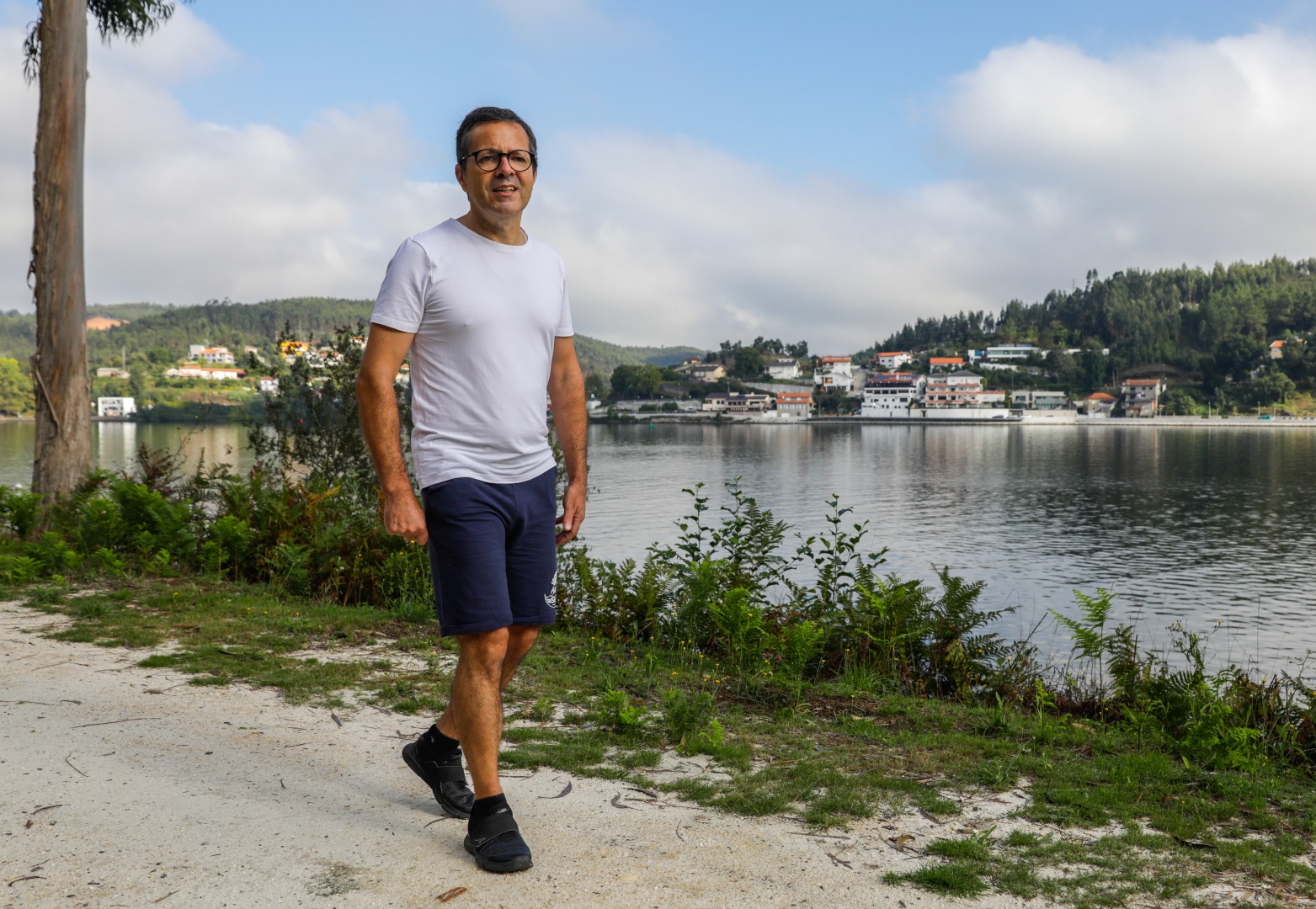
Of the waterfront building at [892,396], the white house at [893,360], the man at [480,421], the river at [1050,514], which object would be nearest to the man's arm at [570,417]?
the man at [480,421]

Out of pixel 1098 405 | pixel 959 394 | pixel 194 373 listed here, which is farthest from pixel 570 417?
pixel 1098 405

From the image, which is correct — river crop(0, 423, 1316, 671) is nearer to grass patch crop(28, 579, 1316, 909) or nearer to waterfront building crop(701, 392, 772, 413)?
grass patch crop(28, 579, 1316, 909)

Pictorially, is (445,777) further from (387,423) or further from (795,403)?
(795,403)

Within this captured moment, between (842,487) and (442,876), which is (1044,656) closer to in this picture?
(442,876)

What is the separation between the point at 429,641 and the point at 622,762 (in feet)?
8.18

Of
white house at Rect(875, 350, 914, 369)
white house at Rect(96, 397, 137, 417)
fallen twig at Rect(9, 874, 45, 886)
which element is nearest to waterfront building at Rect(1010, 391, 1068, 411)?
white house at Rect(875, 350, 914, 369)

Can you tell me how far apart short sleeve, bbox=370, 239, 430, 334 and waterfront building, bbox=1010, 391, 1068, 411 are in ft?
498

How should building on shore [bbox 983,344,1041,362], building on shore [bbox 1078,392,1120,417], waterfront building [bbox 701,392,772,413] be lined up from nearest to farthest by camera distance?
1. building on shore [bbox 1078,392,1120,417]
2. waterfront building [bbox 701,392,772,413]
3. building on shore [bbox 983,344,1041,362]

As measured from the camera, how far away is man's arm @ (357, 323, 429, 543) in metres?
3.00

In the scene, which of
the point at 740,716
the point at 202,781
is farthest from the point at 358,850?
the point at 740,716

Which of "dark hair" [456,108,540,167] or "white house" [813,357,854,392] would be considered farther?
"white house" [813,357,854,392]

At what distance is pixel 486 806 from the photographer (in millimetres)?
3061

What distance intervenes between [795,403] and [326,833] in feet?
487

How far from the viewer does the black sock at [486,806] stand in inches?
120
